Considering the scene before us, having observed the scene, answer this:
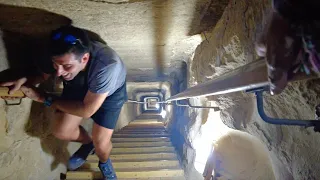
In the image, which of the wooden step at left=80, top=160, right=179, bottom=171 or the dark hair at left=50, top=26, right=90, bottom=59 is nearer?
the dark hair at left=50, top=26, right=90, bottom=59

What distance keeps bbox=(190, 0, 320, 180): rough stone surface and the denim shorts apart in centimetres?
108

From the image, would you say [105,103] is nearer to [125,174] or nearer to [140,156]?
[125,174]

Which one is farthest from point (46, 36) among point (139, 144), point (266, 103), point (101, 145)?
point (139, 144)

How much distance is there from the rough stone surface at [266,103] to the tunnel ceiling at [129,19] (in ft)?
0.97

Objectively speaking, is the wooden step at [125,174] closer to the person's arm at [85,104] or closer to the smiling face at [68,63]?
the person's arm at [85,104]

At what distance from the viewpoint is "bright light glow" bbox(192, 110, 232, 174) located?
98.1 inches

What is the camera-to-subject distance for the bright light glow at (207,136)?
2.49 metres

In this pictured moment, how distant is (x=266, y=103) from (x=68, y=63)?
1.48m

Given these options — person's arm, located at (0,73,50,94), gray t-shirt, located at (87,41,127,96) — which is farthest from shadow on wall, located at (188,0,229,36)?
person's arm, located at (0,73,50,94)

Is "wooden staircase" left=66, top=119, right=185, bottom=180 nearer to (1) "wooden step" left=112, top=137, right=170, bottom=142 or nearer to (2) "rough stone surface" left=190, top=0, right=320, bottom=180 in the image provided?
(1) "wooden step" left=112, top=137, right=170, bottom=142

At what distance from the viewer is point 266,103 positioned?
1.27 meters

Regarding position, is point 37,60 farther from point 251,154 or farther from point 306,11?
point 306,11

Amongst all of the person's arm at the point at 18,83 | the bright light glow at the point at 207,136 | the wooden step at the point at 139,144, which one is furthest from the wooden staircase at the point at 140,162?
the person's arm at the point at 18,83

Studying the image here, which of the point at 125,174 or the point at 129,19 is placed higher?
the point at 129,19
